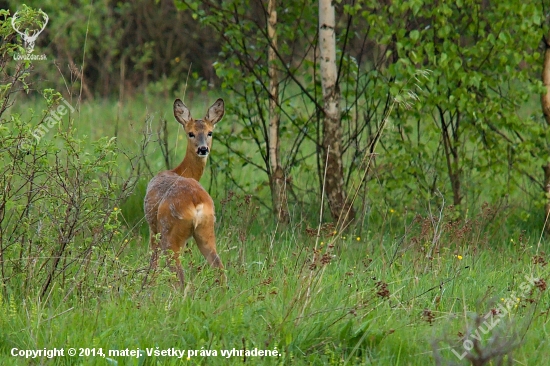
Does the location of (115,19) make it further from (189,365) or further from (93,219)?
(189,365)

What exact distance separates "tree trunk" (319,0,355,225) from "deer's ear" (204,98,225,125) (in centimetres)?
101

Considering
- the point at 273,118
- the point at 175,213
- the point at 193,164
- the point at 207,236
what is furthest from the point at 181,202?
the point at 273,118

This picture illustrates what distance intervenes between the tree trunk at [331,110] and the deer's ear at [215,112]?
101 centimetres

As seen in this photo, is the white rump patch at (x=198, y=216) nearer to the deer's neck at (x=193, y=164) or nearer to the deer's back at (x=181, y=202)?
the deer's back at (x=181, y=202)

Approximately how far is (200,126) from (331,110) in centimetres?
124

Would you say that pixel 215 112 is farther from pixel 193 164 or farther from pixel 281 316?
pixel 281 316

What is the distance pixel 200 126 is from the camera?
26.6ft

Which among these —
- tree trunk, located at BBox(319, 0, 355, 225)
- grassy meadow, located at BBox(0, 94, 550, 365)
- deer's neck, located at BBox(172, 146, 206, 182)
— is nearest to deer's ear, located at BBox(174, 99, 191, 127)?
deer's neck, located at BBox(172, 146, 206, 182)

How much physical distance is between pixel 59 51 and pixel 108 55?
974 mm

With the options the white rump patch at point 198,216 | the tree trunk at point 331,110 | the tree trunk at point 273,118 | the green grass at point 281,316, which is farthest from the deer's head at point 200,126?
the green grass at point 281,316

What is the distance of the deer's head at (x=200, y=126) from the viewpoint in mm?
7910

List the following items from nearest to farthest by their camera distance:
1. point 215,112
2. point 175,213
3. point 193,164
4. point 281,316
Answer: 1. point 281,316
2. point 175,213
3. point 193,164
4. point 215,112

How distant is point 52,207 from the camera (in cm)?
546

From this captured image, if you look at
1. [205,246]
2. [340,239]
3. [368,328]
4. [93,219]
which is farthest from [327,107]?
[368,328]
